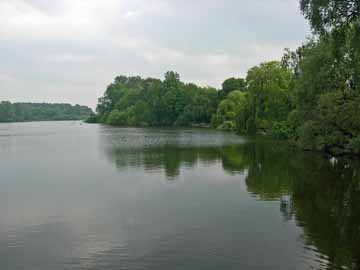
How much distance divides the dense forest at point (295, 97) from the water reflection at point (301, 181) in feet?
11.0

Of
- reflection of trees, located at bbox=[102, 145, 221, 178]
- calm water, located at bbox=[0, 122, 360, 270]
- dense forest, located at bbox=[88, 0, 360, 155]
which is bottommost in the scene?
calm water, located at bbox=[0, 122, 360, 270]

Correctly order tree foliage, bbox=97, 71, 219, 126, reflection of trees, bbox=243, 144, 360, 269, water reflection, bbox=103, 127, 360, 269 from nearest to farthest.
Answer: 1. reflection of trees, bbox=243, 144, 360, 269
2. water reflection, bbox=103, 127, 360, 269
3. tree foliage, bbox=97, 71, 219, 126

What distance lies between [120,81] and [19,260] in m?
174

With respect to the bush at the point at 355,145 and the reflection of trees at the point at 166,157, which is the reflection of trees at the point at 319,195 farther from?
the reflection of trees at the point at 166,157

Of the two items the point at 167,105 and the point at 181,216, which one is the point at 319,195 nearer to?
the point at 181,216

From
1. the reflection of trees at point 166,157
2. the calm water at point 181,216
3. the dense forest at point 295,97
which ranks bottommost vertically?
the calm water at point 181,216

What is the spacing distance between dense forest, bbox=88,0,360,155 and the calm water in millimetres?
4141

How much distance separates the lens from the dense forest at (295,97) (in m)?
18.3

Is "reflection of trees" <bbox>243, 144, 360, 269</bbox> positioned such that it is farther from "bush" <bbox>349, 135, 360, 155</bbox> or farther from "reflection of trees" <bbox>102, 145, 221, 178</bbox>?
"reflection of trees" <bbox>102, 145, 221, 178</bbox>

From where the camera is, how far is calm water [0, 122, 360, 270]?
13.8 metres

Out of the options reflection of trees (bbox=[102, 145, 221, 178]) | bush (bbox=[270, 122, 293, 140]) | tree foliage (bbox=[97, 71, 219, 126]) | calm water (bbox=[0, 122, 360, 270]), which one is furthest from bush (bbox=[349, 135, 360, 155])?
tree foliage (bbox=[97, 71, 219, 126])

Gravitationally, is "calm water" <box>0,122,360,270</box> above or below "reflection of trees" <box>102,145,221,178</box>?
below

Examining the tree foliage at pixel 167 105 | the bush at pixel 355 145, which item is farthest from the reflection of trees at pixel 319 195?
the tree foliage at pixel 167 105

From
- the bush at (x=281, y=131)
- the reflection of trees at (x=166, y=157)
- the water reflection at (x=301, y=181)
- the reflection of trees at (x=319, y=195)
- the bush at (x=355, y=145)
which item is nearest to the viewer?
the reflection of trees at (x=319, y=195)
